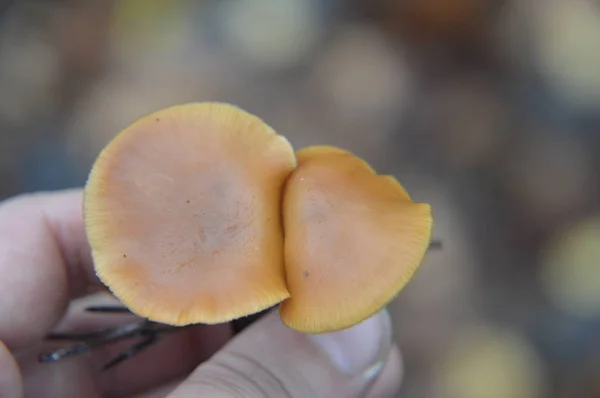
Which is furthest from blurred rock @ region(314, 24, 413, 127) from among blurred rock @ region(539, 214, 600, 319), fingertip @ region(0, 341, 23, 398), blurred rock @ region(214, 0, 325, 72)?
fingertip @ region(0, 341, 23, 398)

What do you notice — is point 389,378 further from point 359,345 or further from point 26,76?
point 26,76

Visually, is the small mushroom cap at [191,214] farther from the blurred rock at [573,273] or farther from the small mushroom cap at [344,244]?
the blurred rock at [573,273]

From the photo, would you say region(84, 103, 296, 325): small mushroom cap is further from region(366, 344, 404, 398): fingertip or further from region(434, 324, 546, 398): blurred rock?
region(434, 324, 546, 398): blurred rock

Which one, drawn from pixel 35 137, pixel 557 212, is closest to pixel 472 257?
pixel 557 212

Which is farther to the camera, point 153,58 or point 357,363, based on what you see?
point 153,58

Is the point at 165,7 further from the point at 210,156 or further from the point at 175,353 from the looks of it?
the point at 210,156
